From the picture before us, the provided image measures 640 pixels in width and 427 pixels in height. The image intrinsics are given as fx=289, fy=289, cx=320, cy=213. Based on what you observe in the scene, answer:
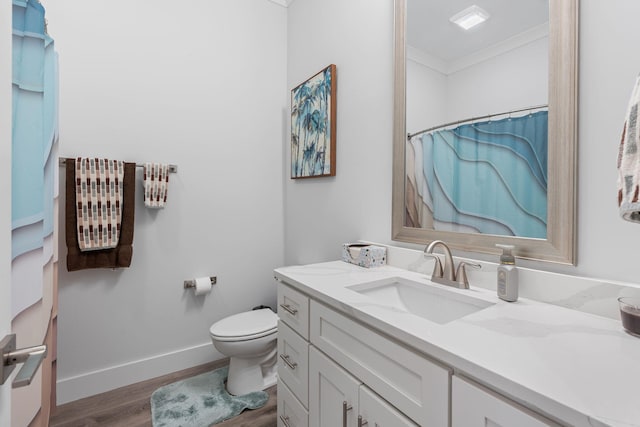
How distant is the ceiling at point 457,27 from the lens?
37.6 inches

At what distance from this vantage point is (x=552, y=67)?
0.88 metres

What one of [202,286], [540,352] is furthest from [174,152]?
[540,352]

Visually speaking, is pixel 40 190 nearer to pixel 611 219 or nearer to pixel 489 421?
pixel 489 421

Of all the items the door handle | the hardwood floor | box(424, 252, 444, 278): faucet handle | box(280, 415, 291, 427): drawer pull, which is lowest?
the hardwood floor

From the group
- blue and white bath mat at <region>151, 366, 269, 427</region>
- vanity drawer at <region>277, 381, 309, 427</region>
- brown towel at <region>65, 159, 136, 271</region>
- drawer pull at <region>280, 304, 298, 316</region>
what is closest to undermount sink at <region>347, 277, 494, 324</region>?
drawer pull at <region>280, 304, 298, 316</region>

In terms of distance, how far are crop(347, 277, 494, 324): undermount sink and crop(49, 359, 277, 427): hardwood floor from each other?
3.20 feet

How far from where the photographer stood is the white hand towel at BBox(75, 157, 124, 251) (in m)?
1.59

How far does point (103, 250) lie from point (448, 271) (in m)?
1.83

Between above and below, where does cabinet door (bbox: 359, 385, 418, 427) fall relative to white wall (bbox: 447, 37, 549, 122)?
below

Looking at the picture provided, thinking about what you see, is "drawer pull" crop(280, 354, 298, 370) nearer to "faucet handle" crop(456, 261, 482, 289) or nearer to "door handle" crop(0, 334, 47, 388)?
"faucet handle" crop(456, 261, 482, 289)

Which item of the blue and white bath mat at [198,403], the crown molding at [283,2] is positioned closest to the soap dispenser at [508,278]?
the blue and white bath mat at [198,403]

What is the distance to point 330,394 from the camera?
0.96m

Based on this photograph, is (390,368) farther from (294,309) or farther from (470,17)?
(470,17)

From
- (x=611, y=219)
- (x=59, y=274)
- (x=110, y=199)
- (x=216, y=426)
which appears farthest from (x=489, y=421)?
(x=59, y=274)
